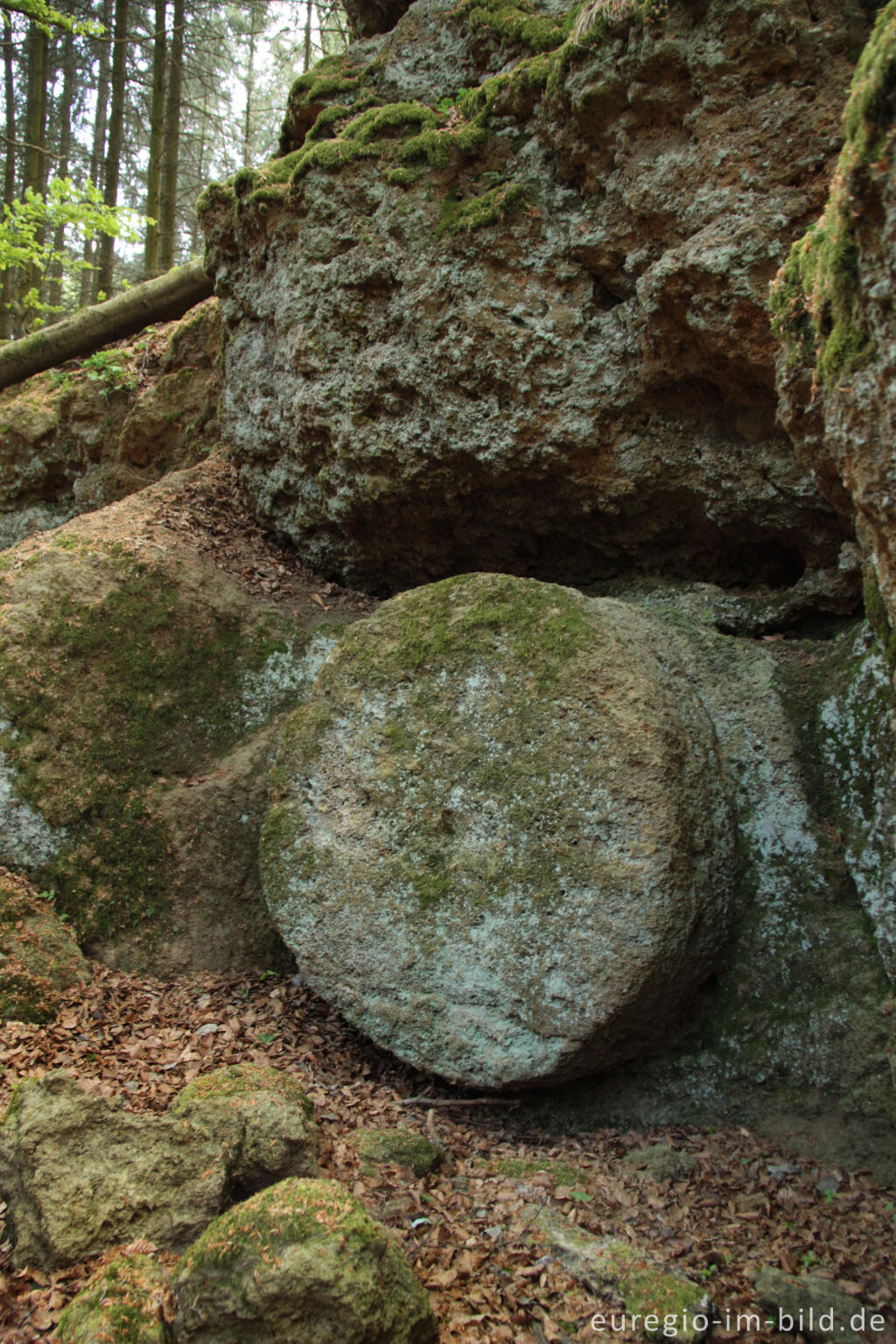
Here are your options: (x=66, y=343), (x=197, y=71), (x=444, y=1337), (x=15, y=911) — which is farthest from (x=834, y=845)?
(x=197, y=71)

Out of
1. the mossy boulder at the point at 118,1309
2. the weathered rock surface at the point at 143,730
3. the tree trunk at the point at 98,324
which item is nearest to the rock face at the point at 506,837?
the weathered rock surface at the point at 143,730

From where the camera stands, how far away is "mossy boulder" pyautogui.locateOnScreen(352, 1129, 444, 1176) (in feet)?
12.1

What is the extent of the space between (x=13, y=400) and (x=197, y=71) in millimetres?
9038

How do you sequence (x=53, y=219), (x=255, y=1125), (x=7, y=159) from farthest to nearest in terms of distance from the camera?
(x=7, y=159)
(x=53, y=219)
(x=255, y=1125)

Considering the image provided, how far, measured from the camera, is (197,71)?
46.6 ft

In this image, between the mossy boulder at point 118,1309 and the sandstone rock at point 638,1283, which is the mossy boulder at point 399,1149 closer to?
the sandstone rock at point 638,1283

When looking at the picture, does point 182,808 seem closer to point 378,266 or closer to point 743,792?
point 743,792

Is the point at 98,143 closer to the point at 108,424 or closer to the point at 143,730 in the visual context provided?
the point at 108,424

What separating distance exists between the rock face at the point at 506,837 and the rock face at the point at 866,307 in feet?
5.27

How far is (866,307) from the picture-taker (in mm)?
2453

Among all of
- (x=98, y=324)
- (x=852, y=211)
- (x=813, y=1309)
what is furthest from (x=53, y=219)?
(x=813, y=1309)

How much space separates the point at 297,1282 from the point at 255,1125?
3.12ft

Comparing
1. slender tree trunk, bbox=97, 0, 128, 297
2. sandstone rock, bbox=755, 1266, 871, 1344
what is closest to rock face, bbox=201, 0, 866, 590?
sandstone rock, bbox=755, 1266, 871, 1344

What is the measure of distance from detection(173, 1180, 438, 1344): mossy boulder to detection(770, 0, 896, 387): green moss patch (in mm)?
3290
